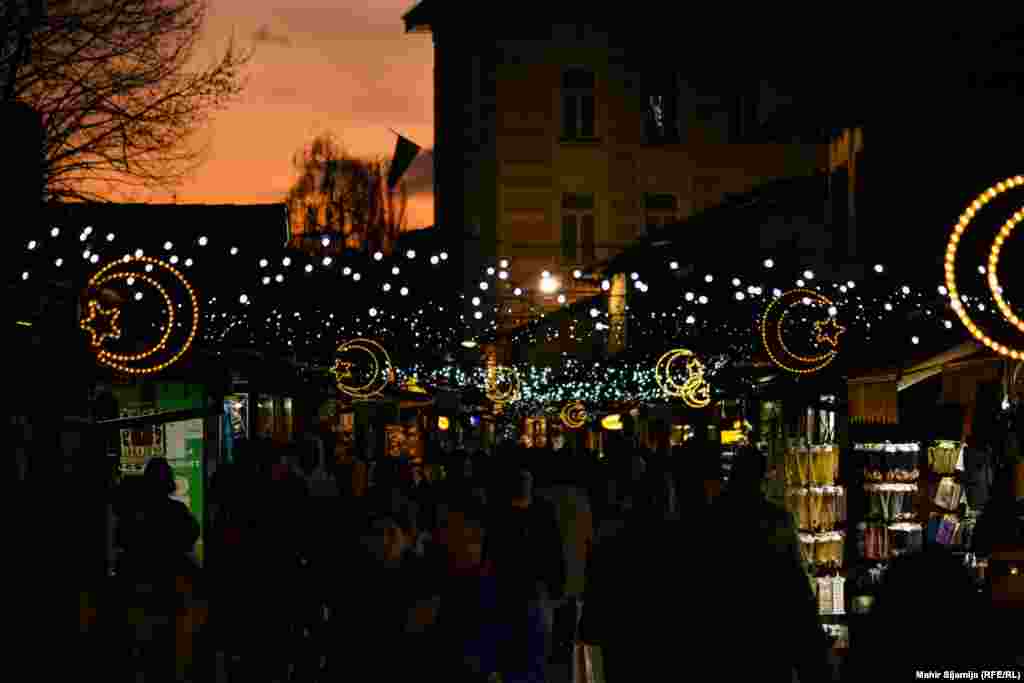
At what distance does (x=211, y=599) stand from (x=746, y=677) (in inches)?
270

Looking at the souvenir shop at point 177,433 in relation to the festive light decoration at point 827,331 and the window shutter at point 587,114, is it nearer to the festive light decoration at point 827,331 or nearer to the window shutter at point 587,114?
the festive light decoration at point 827,331

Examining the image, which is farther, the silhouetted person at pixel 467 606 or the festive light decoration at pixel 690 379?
the festive light decoration at pixel 690 379

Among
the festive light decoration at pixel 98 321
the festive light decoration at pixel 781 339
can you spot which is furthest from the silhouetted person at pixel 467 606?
the festive light decoration at pixel 781 339

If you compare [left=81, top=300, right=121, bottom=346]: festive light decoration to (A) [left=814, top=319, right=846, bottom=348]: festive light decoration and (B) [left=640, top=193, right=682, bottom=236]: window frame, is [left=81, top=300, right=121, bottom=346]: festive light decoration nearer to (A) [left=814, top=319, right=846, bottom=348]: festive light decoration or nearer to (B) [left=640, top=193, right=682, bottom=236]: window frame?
(A) [left=814, top=319, right=846, bottom=348]: festive light decoration

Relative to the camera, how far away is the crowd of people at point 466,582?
8031 mm

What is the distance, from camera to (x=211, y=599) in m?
13.9

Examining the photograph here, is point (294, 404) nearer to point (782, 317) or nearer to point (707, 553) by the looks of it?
point (782, 317)

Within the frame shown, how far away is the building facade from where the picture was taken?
50.1 meters


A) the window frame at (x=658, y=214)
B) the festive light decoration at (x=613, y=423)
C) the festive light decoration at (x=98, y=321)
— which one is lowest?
the festive light decoration at (x=613, y=423)

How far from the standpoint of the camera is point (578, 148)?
166 ft

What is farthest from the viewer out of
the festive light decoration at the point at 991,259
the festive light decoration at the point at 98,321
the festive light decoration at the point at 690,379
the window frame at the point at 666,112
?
the window frame at the point at 666,112

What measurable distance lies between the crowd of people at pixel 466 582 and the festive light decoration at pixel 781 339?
1979 millimetres

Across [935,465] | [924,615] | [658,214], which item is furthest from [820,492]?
[658,214]

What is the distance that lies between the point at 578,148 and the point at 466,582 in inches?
1563
